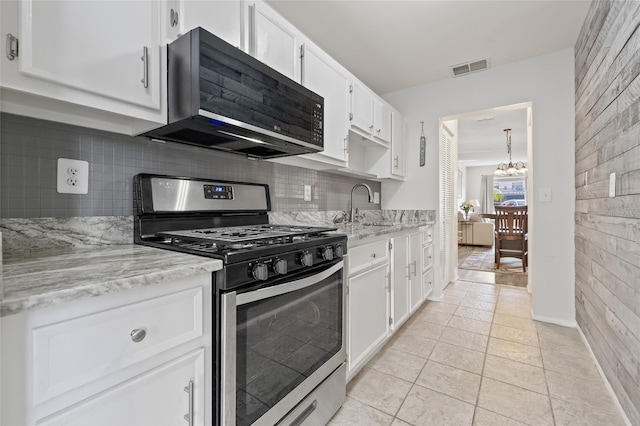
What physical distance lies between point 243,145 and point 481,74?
8.98ft

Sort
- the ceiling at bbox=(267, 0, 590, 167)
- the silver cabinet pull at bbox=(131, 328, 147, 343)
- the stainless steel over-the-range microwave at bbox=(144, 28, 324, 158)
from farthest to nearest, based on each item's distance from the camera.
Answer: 1. the ceiling at bbox=(267, 0, 590, 167)
2. the stainless steel over-the-range microwave at bbox=(144, 28, 324, 158)
3. the silver cabinet pull at bbox=(131, 328, 147, 343)

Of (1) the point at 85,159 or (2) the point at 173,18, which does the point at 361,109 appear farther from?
(1) the point at 85,159

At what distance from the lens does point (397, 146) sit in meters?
3.14

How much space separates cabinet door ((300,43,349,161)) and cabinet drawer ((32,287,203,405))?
53.0 inches

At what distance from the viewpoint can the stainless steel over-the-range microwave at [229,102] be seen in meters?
1.06

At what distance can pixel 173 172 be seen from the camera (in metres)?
1.44

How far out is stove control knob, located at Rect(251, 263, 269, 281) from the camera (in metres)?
0.96

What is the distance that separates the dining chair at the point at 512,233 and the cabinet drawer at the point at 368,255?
3.68 m

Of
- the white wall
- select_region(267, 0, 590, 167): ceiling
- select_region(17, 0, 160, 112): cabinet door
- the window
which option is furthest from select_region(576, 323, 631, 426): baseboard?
the window

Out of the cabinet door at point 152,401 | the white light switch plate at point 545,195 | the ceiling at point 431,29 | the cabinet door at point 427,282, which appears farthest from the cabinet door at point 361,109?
the cabinet door at point 152,401

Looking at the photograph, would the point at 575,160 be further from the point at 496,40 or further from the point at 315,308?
the point at 315,308

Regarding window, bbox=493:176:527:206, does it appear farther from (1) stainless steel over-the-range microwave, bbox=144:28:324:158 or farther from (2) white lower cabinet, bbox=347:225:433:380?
(1) stainless steel over-the-range microwave, bbox=144:28:324:158

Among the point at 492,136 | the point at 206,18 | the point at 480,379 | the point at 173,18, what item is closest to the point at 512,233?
the point at 492,136

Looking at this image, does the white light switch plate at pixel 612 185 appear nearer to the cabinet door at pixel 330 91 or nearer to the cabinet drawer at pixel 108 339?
the cabinet door at pixel 330 91
